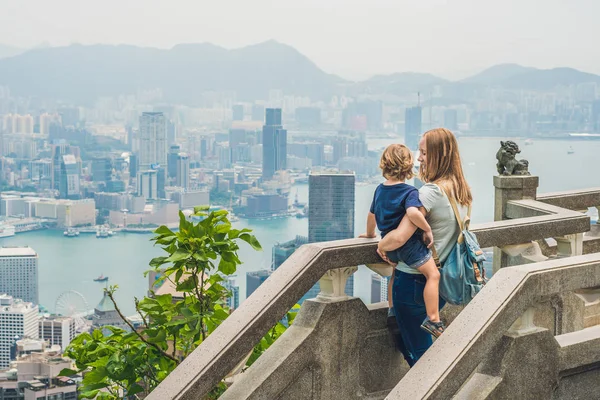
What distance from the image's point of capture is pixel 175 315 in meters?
4.82

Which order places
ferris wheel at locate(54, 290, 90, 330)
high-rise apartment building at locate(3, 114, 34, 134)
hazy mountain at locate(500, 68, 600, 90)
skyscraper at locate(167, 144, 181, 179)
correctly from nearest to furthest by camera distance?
ferris wheel at locate(54, 290, 90, 330) → hazy mountain at locate(500, 68, 600, 90) → skyscraper at locate(167, 144, 181, 179) → high-rise apartment building at locate(3, 114, 34, 134)

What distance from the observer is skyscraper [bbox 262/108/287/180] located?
111000 millimetres

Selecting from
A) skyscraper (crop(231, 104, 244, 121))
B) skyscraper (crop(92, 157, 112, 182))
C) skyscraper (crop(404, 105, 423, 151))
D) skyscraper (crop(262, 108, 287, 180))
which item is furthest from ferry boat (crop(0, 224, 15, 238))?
skyscraper (crop(404, 105, 423, 151))

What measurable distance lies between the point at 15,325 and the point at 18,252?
2031 cm

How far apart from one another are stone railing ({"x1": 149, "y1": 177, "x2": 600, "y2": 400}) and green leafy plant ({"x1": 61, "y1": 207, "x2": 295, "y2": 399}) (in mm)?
599

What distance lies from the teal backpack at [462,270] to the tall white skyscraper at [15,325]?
6389 centimetres

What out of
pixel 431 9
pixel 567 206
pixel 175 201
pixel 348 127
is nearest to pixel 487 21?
pixel 431 9

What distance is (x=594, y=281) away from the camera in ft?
12.5

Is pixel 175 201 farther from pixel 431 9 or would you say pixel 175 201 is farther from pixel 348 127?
pixel 431 9

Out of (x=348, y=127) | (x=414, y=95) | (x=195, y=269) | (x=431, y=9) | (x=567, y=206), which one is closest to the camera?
(x=195, y=269)

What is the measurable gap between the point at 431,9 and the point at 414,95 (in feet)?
111

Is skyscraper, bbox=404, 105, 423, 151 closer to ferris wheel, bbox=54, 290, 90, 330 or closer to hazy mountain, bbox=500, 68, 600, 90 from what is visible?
hazy mountain, bbox=500, 68, 600, 90

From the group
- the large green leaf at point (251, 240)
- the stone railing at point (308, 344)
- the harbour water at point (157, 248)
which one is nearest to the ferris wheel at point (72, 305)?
the harbour water at point (157, 248)

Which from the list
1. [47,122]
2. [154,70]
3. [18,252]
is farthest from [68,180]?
[154,70]
